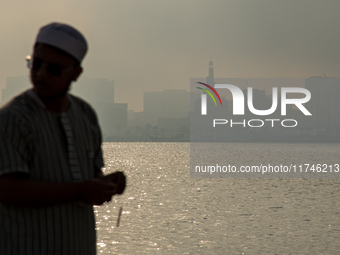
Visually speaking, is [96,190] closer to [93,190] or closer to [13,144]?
[93,190]

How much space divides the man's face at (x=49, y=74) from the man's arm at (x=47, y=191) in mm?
367

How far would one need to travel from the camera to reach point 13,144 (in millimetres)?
1763

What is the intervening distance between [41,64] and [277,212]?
102 feet

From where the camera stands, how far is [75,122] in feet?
6.72

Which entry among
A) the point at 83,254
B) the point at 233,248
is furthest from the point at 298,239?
the point at 83,254

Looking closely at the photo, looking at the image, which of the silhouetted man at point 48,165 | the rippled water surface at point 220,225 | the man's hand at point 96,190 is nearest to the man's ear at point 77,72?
the silhouetted man at point 48,165

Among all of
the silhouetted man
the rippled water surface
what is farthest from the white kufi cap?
the rippled water surface

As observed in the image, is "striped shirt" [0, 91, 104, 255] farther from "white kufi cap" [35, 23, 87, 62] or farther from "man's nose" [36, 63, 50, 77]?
"white kufi cap" [35, 23, 87, 62]

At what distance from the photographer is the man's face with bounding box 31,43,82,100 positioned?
1.88 m

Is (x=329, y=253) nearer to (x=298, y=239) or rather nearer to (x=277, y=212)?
(x=298, y=239)

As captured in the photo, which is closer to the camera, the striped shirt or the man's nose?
the striped shirt

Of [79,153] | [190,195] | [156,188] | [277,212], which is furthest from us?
[156,188]

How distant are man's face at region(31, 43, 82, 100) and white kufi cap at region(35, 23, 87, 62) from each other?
0.04m

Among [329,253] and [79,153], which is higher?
[79,153]
